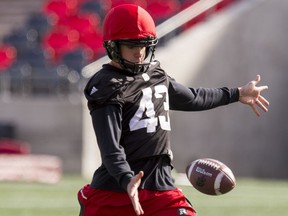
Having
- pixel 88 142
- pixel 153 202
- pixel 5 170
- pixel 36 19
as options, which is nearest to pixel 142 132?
pixel 153 202

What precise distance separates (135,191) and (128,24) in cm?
94

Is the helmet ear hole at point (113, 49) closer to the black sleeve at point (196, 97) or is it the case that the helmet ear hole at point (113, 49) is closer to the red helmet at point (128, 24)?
the red helmet at point (128, 24)

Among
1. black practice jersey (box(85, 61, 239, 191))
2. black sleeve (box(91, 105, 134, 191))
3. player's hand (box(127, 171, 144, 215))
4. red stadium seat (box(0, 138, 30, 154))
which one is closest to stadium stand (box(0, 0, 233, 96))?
red stadium seat (box(0, 138, 30, 154))

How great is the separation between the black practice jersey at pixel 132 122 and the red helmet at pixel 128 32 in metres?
0.10

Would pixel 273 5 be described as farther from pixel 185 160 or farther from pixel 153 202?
pixel 153 202

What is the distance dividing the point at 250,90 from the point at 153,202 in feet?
3.53

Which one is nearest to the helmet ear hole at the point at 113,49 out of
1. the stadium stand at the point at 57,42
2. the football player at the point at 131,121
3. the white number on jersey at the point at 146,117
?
the football player at the point at 131,121

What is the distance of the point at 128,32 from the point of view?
5.00 meters

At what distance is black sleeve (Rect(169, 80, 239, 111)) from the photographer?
5496mm

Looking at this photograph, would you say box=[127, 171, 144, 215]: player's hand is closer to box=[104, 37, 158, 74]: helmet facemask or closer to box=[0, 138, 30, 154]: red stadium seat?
box=[104, 37, 158, 74]: helmet facemask

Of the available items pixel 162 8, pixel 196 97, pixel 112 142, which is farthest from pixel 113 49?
pixel 162 8

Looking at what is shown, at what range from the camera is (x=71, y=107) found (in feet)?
53.4

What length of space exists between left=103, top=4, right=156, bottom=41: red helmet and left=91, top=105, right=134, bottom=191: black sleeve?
376 millimetres

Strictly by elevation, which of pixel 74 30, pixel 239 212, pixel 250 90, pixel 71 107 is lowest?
pixel 239 212
